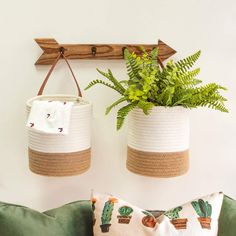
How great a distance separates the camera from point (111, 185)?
188cm

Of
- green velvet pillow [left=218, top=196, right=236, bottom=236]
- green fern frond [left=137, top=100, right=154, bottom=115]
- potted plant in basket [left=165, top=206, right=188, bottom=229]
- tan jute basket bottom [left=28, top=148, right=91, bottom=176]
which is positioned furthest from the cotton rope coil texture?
green velvet pillow [left=218, top=196, right=236, bottom=236]

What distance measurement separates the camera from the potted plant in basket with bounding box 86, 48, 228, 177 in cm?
153

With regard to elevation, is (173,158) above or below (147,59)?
below

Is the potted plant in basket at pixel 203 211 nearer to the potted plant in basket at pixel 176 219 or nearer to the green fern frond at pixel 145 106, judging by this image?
the potted plant in basket at pixel 176 219

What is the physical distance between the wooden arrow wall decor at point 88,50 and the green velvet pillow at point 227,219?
706 millimetres

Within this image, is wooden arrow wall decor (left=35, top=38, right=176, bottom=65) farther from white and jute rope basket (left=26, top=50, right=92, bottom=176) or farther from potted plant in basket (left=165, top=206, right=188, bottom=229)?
potted plant in basket (left=165, top=206, right=188, bottom=229)

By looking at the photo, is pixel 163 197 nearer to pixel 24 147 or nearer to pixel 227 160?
pixel 227 160

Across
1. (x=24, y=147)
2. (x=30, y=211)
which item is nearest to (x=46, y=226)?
(x=30, y=211)

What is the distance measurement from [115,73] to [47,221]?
0.74m

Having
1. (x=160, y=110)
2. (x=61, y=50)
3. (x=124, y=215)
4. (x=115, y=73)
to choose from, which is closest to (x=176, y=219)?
(x=124, y=215)

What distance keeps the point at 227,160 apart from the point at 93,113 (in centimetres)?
70

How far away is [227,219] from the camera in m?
1.47

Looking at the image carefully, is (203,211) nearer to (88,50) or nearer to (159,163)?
(159,163)

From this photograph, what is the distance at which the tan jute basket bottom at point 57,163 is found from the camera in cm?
154
